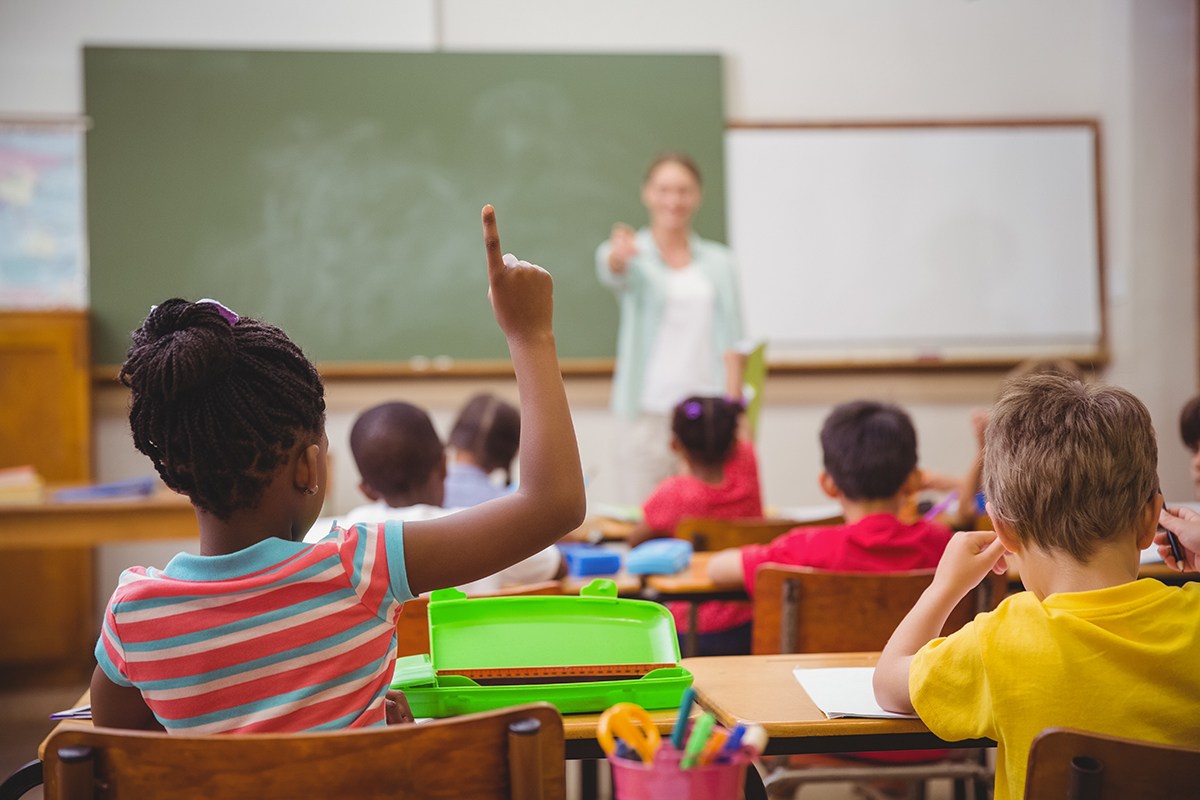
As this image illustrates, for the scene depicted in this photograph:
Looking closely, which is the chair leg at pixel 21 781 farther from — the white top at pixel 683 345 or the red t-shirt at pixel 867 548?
the white top at pixel 683 345

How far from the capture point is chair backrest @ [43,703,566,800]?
912mm

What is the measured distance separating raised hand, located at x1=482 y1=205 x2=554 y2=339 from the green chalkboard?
386 centimetres

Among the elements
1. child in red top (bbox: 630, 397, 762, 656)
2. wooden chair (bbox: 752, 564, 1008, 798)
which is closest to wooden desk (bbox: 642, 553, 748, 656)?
wooden chair (bbox: 752, 564, 1008, 798)

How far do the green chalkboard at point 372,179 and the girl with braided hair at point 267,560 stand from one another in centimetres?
378

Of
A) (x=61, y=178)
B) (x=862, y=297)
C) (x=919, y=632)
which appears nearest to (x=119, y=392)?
(x=61, y=178)

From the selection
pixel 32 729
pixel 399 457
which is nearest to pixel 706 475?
pixel 399 457

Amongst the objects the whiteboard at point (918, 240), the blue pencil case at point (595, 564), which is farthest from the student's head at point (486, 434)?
the whiteboard at point (918, 240)

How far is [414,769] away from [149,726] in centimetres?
37

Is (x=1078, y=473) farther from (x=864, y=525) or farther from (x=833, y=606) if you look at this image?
(x=864, y=525)

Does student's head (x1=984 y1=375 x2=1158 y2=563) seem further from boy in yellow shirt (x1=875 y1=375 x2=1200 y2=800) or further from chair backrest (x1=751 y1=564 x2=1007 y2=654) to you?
chair backrest (x1=751 y1=564 x2=1007 y2=654)

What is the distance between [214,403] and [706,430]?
1.97 meters

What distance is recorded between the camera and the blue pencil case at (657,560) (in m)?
2.18

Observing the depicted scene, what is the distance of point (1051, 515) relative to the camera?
4.03 feet

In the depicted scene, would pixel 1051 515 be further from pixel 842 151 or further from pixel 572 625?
pixel 842 151
